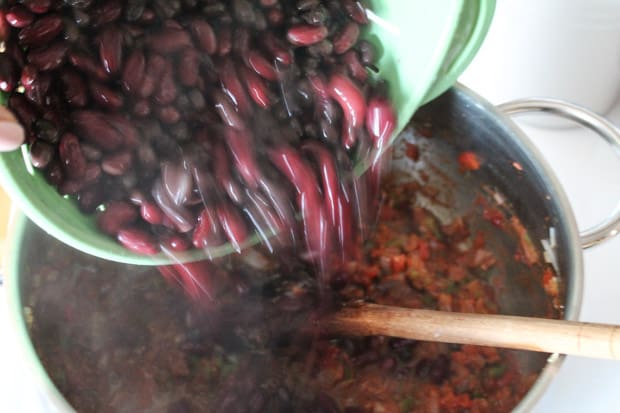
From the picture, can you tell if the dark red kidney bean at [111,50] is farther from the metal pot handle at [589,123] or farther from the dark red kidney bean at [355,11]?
the metal pot handle at [589,123]

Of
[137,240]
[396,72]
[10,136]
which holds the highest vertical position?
[396,72]

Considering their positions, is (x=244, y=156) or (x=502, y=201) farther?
(x=502, y=201)

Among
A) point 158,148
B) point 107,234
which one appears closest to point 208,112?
point 158,148

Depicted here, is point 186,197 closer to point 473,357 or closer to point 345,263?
point 345,263

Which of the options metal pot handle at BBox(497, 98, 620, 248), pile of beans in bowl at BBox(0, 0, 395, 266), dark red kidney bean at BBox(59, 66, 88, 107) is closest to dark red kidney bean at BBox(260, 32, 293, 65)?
pile of beans in bowl at BBox(0, 0, 395, 266)

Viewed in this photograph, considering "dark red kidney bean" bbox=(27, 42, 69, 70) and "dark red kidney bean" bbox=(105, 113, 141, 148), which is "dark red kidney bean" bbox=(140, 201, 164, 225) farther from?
"dark red kidney bean" bbox=(27, 42, 69, 70)

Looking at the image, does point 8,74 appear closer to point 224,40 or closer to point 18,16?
point 18,16

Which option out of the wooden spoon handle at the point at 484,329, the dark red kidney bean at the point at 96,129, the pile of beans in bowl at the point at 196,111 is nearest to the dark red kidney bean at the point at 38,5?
the pile of beans in bowl at the point at 196,111

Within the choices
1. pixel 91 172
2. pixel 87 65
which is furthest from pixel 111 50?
pixel 91 172
